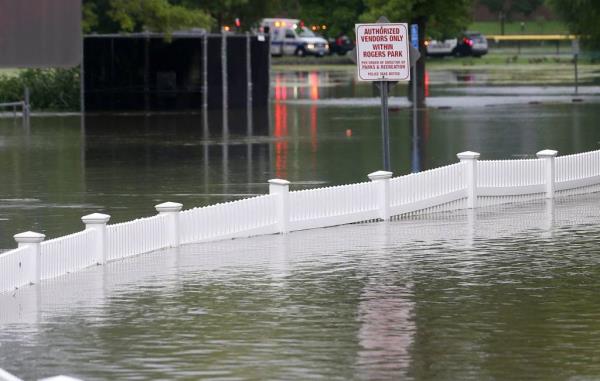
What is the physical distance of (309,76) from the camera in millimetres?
83688

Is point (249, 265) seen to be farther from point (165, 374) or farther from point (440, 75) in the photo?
point (440, 75)

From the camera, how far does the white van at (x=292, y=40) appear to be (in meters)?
107

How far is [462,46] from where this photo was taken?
109m

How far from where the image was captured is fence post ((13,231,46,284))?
48.7ft

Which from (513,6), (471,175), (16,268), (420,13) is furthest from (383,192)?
(513,6)

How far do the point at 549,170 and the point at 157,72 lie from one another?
31331mm

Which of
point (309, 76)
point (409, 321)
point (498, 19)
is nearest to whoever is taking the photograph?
point (409, 321)

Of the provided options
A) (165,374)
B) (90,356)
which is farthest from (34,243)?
(165,374)

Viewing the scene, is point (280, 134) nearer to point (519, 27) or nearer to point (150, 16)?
point (150, 16)

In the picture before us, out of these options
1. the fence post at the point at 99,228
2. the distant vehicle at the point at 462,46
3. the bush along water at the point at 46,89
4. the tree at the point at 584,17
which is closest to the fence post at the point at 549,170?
the fence post at the point at 99,228

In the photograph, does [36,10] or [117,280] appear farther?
[117,280]

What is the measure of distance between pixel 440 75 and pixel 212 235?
216ft

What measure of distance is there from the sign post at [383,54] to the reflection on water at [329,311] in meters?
3.77

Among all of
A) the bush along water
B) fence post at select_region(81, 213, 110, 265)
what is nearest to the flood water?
fence post at select_region(81, 213, 110, 265)
